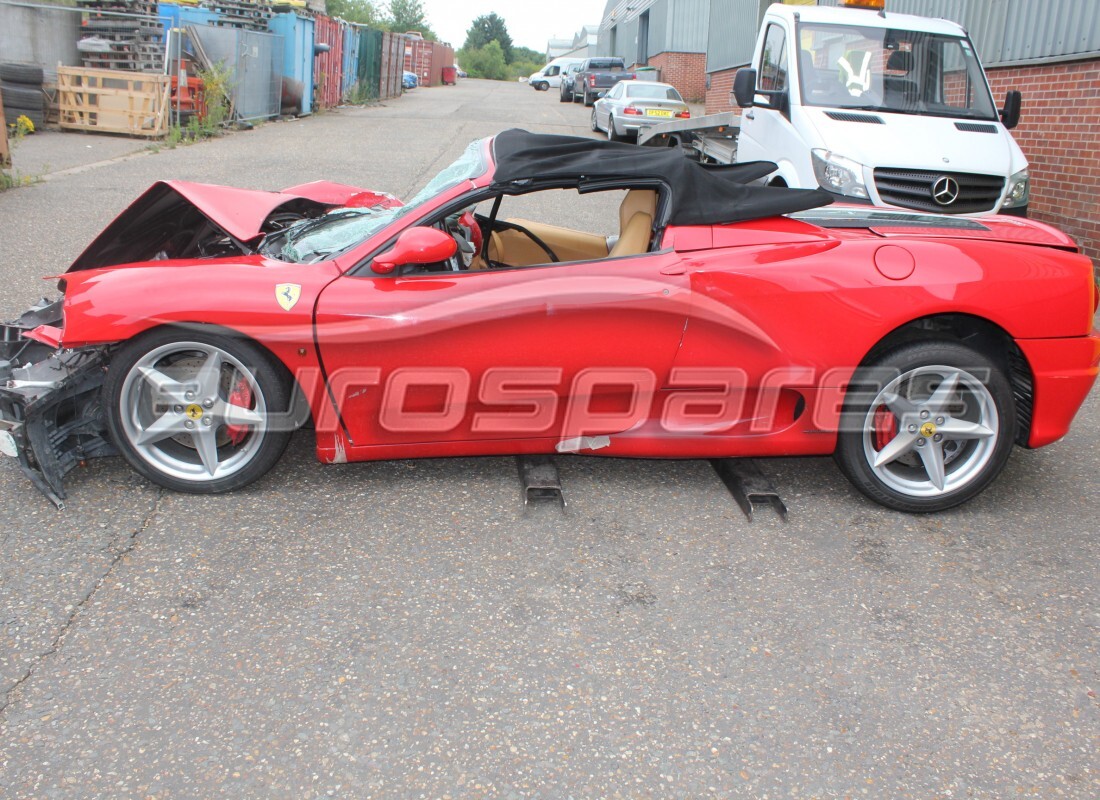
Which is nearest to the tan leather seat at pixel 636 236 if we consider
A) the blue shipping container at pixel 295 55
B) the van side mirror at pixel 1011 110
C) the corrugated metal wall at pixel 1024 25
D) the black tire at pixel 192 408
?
the black tire at pixel 192 408

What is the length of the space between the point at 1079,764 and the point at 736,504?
1.62 m

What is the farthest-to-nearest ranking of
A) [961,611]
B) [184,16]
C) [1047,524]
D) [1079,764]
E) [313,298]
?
[184,16], [1047,524], [313,298], [961,611], [1079,764]

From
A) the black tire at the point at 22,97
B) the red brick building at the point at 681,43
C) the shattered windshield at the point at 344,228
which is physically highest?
the red brick building at the point at 681,43

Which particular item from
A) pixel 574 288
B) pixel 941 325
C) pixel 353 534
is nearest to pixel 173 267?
pixel 353 534

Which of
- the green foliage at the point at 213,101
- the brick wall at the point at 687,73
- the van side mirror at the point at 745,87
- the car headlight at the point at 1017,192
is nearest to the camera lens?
the car headlight at the point at 1017,192

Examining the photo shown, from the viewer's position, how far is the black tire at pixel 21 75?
15.3m

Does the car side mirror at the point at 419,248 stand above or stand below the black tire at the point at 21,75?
below

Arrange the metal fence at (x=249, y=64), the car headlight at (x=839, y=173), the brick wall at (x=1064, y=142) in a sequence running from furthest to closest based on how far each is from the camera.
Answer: the metal fence at (x=249, y=64)
the brick wall at (x=1064, y=142)
the car headlight at (x=839, y=173)

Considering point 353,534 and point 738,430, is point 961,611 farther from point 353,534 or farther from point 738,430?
point 353,534

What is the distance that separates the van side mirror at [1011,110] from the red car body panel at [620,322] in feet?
15.0

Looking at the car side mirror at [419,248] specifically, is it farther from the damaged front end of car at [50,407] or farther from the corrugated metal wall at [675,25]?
the corrugated metal wall at [675,25]

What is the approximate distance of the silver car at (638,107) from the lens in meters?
20.0

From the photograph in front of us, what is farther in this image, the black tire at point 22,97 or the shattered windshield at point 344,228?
the black tire at point 22,97

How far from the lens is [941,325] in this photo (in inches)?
150
